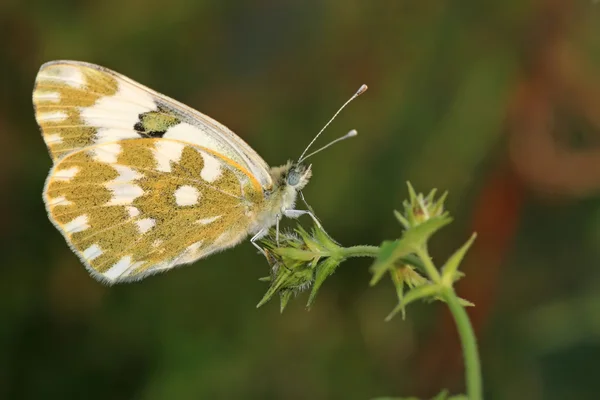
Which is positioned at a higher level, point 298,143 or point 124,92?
point 124,92

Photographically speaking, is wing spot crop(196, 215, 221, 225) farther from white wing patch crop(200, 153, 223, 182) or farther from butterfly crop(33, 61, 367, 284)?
white wing patch crop(200, 153, 223, 182)

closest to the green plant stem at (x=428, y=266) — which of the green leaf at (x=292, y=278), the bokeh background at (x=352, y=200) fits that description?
the green leaf at (x=292, y=278)

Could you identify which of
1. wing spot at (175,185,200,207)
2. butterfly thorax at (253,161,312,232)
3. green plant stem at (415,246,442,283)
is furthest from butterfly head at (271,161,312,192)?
green plant stem at (415,246,442,283)

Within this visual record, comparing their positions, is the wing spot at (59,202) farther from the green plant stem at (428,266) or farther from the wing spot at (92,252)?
the green plant stem at (428,266)

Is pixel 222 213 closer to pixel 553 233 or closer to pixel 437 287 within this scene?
pixel 437 287

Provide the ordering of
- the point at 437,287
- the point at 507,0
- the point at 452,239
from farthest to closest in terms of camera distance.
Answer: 1. the point at 507,0
2. the point at 452,239
3. the point at 437,287

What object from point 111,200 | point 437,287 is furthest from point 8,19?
point 437,287

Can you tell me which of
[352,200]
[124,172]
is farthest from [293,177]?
[352,200]
